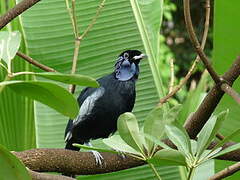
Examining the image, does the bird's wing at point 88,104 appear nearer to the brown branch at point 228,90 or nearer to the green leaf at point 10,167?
the brown branch at point 228,90

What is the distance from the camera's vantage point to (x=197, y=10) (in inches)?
248

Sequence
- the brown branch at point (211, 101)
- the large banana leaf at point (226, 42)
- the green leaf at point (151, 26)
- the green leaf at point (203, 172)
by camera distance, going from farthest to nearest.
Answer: the green leaf at point (151, 26) → the green leaf at point (203, 172) → the large banana leaf at point (226, 42) → the brown branch at point (211, 101)

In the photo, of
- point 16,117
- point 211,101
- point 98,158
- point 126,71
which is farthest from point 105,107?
point 211,101

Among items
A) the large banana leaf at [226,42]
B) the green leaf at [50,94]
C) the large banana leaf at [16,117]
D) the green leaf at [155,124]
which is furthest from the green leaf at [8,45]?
the large banana leaf at [16,117]

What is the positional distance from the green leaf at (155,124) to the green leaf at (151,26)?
0.81m

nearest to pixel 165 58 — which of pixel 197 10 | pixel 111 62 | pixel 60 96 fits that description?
pixel 197 10

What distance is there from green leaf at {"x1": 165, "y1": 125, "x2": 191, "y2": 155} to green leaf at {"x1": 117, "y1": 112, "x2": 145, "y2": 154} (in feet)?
0.11

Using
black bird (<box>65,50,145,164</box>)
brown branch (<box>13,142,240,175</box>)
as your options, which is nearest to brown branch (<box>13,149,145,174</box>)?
brown branch (<box>13,142,240,175</box>)

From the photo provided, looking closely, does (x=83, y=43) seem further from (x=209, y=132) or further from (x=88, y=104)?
(x=209, y=132)

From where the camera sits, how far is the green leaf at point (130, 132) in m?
0.68

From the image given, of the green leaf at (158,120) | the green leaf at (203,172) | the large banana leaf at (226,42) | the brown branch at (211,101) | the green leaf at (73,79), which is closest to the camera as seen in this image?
the green leaf at (73,79)

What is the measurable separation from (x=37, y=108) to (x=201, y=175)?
480mm

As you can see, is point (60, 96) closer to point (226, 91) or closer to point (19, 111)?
point (226, 91)

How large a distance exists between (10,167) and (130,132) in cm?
14
